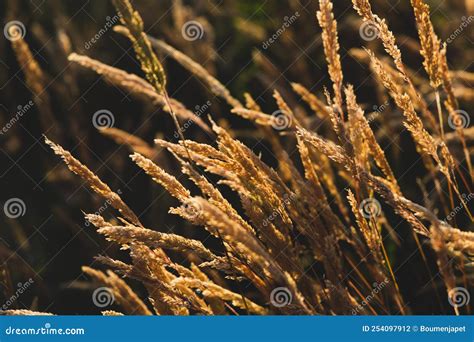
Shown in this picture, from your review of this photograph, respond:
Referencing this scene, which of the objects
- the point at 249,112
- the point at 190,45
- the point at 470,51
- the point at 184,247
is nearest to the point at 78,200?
the point at 190,45

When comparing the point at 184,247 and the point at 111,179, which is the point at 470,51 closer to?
the point at 111,179

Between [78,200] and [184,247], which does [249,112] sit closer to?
[184,247]

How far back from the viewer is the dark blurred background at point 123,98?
269 centimetres

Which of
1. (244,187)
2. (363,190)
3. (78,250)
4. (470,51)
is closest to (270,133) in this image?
(363,190)

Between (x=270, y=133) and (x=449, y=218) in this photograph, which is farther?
(x=270, y=133)

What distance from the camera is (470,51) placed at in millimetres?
3234

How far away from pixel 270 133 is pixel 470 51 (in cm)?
145

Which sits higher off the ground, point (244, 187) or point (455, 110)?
point (455, 110)

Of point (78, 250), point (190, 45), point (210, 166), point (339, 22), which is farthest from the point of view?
point (339, 22)

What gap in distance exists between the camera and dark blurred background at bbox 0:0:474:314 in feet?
8.82

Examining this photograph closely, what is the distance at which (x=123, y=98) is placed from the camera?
3.35 m

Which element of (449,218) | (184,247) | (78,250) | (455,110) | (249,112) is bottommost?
(78,250)

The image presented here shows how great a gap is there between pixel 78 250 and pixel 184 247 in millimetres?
1331

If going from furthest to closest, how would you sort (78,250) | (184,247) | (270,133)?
(78,250), (270,133), (184,247)
